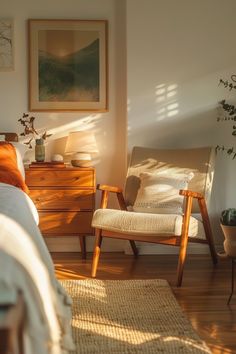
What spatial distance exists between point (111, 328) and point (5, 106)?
2.42 meters

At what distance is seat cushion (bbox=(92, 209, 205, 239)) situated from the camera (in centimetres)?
303

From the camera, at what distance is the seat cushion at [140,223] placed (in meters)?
3.03

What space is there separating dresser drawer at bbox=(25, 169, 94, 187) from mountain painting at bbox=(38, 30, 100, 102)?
2.38 ft

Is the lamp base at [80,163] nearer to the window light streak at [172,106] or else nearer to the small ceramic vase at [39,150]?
the small ceramic vase at [39,150]

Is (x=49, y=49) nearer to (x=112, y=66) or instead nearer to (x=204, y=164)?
(x=112, y=66)

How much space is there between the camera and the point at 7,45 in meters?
4.11

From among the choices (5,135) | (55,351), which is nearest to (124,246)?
(5,135)

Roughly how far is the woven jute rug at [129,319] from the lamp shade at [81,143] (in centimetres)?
116

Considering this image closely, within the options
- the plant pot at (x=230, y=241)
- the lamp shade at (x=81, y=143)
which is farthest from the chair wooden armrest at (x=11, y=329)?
the lamp shade at (x=81, y=143)

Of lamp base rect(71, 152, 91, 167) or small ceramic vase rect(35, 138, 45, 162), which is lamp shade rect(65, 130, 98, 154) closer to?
lamp base rect(71, 152, 91, 167)

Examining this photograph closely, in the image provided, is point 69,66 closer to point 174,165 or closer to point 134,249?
point 174,165

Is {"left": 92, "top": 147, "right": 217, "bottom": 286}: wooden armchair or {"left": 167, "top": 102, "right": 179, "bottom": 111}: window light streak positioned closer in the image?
{"left": 92, "top": 147, "right": 217, "bottom": 286}: wooden armchair

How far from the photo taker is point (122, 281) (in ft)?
10.3

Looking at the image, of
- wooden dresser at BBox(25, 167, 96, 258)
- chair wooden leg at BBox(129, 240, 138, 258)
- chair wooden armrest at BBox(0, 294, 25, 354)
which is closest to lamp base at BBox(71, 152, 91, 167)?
wooden dresser at BBox(25, 167, 96, 258)
